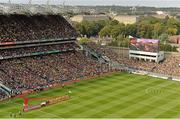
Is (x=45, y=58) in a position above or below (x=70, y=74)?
above

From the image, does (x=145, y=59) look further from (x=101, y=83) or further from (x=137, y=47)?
(x=101, y=83)

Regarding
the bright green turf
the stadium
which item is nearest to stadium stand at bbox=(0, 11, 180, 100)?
the stadium

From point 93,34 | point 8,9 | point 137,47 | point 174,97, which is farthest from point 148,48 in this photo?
point 93,34

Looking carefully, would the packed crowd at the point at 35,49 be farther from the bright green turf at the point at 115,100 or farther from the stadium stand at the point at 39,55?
the bright green turf at the point at 115,100

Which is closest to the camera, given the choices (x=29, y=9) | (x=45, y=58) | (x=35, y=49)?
(x=29, y=9)

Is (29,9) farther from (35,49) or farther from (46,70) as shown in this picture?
(46,70)

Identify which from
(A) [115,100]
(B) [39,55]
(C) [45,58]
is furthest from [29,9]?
(A) [115,100]

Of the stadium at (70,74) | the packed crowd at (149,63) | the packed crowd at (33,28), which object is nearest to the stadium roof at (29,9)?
the stadium at (70,74)

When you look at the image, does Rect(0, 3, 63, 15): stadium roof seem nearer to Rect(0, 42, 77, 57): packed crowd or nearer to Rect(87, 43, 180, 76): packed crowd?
Rect(0, 42, 77, 57): packed crowd
